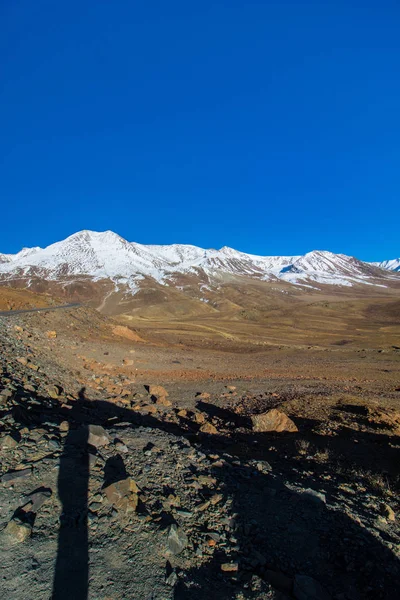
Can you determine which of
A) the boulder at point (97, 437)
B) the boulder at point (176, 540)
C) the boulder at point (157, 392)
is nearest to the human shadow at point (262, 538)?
the boulder at point (97, 437)

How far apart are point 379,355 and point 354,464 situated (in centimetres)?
3095

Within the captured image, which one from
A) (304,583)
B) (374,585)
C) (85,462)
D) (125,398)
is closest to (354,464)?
(374,585)

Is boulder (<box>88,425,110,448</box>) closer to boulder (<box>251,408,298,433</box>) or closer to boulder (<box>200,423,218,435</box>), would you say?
boulder (<box>200,423,218,435</box>)

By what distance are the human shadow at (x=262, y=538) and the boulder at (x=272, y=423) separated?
3704 millimetres

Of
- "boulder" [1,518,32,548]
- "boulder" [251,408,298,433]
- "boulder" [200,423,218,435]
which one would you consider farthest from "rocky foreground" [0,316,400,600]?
"boulder" [251,408,298,433]

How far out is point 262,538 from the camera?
15.9ft

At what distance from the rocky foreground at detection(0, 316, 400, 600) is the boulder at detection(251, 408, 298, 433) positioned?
5.68ft

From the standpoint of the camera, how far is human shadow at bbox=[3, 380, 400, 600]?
3.97m

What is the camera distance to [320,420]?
42.5 ft

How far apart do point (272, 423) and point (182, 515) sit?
7.26m

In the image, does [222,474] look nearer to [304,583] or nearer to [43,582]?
[304,583]

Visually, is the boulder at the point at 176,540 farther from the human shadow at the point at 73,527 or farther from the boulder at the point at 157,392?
the boulder at the point at 157,392

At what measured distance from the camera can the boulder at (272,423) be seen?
37.8ft

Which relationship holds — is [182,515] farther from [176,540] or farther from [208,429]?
[208,429]
